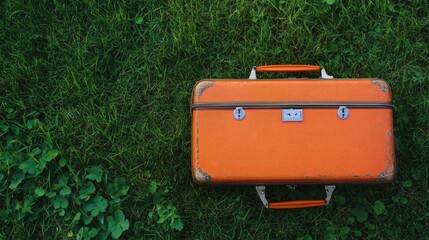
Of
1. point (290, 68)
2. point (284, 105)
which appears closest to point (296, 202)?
point (284, 105)

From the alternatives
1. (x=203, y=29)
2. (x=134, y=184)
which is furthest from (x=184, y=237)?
(x=203, y=29)

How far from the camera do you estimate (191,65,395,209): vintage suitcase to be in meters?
2.61

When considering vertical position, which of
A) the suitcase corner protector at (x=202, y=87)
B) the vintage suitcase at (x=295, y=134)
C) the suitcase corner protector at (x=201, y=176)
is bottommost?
the suitcase corner protector at (x=201, y=176)

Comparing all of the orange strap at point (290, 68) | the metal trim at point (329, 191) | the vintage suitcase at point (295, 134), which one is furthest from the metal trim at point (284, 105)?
the metal trim at point (329, 191)

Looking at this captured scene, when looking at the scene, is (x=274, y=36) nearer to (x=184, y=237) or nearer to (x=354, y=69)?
(x=354, y=69)

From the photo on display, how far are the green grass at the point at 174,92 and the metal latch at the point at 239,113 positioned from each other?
366 mm

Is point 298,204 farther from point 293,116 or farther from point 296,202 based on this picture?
point 293,116

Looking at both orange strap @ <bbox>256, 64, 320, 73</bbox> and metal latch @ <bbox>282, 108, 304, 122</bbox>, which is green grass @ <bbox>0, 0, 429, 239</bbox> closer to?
orange strap @ <bbox>256, 64, 320, 73</bbox>

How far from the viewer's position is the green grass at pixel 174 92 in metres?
2.84

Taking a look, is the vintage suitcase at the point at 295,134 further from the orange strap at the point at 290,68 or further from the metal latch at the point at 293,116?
the orange strap at the point at 290,68

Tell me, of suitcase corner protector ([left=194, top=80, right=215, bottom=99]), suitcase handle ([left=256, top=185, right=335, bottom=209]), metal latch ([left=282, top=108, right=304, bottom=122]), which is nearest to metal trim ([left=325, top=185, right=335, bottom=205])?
suitcase handle ([left=256, top=185, right=335, bottom=209])

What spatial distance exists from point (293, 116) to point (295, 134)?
0.09 meters

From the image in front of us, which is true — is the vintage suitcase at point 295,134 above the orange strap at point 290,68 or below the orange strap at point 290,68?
below

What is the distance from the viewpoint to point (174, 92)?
297 centimetres
